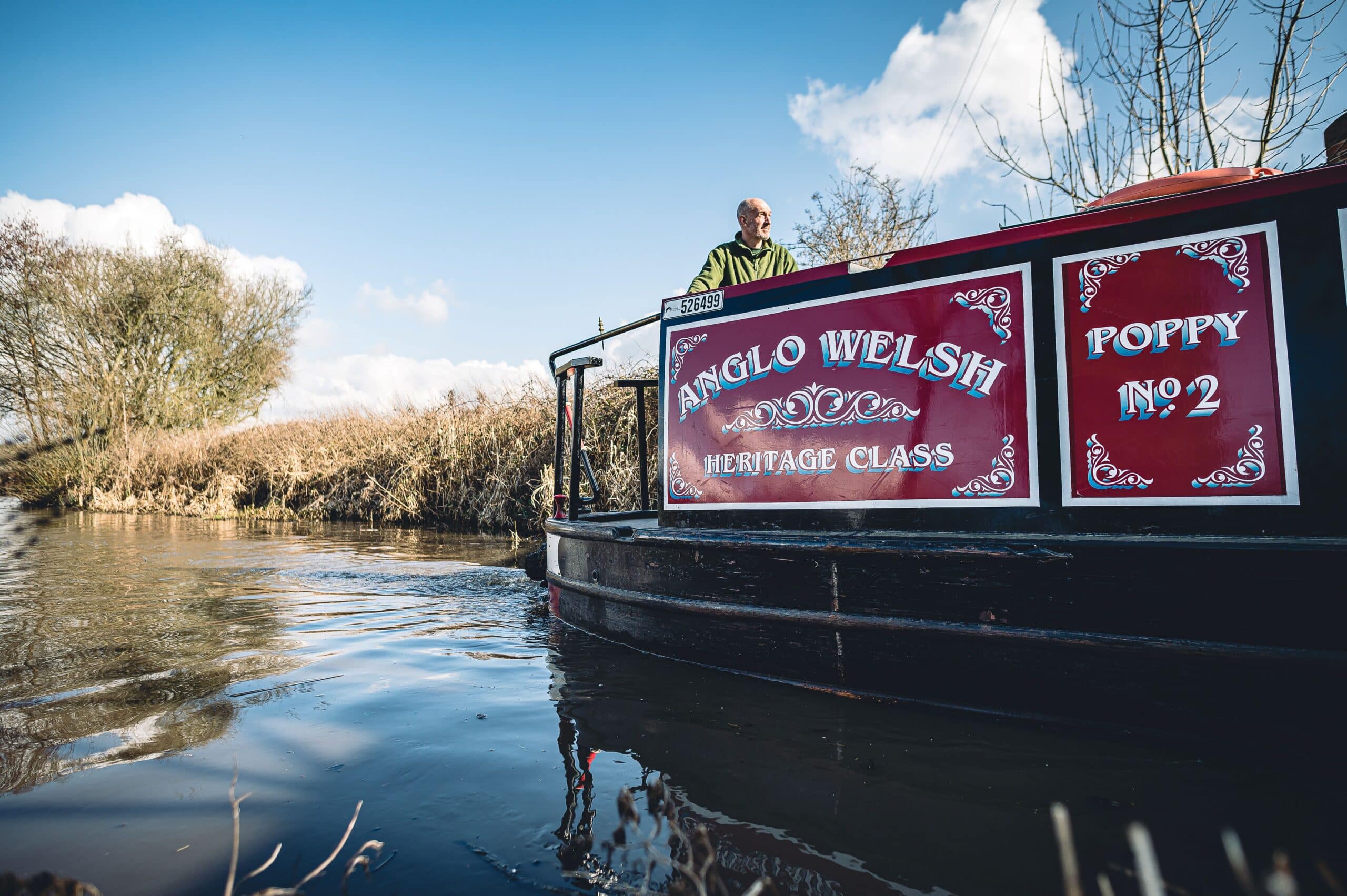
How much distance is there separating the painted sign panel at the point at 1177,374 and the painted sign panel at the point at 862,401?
182 mm

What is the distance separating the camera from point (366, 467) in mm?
13562

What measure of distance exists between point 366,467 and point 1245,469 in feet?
45.2

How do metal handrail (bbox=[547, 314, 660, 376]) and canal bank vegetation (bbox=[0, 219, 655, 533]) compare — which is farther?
canal bank vegetation (bbox=[0, 219, 655, 533])

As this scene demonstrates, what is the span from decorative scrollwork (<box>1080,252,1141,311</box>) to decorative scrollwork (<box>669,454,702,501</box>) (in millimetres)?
1898

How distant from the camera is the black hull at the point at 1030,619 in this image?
2.19 m

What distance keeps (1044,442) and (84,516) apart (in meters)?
19.3

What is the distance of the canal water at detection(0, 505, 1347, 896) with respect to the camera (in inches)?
71.7

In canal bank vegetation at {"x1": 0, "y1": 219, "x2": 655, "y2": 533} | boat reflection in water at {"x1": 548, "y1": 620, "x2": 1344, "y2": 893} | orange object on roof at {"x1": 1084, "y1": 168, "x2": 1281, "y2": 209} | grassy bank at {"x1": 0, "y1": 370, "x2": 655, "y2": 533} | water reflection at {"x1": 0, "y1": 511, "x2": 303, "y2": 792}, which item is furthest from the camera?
canal bank vegetation at {"x1": 0, "y1": 219, "x2": 655, "y2": 533}

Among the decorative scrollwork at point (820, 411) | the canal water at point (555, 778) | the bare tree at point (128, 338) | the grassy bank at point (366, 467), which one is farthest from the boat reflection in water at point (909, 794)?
the bare tree at point (128, 338)

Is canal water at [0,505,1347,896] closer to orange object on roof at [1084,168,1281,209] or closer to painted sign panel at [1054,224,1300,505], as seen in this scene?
painted sign panel at [1054,224,1300,505]

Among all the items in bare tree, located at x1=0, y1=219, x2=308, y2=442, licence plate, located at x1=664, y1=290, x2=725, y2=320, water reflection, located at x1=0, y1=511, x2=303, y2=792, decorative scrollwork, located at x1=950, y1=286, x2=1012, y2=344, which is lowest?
water reflection, located at x1=0, y1=511, x2=303, y2=792

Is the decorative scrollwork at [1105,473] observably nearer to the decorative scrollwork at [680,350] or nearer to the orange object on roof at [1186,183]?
the orange object on roof at [1186,183]

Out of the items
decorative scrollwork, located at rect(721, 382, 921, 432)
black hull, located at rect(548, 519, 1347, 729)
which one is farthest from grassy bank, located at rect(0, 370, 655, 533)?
black hull, located at rect(548, 519, 1347, 729)

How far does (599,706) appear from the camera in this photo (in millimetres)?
3104
